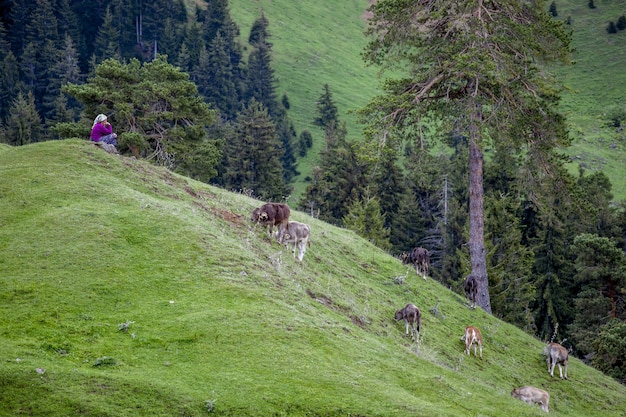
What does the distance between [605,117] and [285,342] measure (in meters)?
121

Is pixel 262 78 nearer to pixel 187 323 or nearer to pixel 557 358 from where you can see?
pixel 557 358

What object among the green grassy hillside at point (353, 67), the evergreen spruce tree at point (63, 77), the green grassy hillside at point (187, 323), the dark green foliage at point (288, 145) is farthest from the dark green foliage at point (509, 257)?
the evergreen spruce tree at point (63, 77)

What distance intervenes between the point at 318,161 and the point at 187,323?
7281 cm

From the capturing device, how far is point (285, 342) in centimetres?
1448

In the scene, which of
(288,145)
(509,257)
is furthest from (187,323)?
(288,145)

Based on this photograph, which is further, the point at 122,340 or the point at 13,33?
the point at 13,33

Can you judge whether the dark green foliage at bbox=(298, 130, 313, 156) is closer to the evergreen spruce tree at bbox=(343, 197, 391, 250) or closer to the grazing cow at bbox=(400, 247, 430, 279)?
the evergreen spruce tree at bbox=(343, 197, 391, 250)

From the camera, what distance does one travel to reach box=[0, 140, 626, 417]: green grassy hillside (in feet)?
40.3

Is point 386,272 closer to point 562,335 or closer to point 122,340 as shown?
point 122,340

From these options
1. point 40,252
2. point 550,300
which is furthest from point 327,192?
point 40,252

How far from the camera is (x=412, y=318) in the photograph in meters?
21.0

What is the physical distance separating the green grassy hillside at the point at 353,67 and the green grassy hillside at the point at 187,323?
78.2 metres

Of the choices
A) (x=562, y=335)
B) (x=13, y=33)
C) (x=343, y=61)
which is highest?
(x=343, y=61)

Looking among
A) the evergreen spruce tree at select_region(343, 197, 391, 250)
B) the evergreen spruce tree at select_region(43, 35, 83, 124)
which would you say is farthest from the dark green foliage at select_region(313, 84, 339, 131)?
the evergreen spruce tree at select_region(343, 197, 391, 250)
